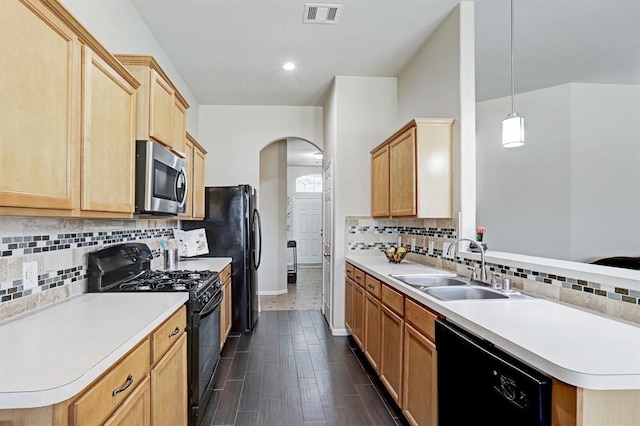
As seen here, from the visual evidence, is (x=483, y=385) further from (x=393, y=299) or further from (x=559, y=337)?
(x=393, y=299)

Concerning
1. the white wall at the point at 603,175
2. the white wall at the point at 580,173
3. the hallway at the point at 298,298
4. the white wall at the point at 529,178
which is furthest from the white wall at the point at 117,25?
the white wall at the point at 603,175

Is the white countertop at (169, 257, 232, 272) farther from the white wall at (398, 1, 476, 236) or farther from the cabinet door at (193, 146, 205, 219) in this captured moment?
the white wall at (398, 1, 476, 236)

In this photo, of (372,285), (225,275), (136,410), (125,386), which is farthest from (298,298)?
(125,386)

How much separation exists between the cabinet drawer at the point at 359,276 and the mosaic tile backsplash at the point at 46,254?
2030mm

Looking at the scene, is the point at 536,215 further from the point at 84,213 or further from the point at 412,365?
the point at 84,213

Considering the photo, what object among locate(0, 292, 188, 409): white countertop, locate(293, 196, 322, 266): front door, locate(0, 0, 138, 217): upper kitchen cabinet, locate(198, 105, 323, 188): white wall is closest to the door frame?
locate(198, 105, 323, 188): white wall

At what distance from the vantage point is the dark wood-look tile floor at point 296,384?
2.42 metres

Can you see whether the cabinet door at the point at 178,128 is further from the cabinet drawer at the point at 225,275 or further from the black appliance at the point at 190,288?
the cabinet drawer at the point at 225,275

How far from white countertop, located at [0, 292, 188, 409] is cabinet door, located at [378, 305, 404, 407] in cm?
136

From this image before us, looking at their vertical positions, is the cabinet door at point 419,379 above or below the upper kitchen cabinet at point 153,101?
below

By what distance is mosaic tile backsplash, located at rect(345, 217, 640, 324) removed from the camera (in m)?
1.50

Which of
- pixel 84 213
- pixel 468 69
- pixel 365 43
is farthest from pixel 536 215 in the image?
pixel 84 213

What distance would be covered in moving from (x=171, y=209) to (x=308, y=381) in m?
A: 1.74

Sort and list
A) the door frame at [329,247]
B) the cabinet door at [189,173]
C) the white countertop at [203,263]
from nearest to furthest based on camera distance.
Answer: the white countertop at [203,263], the cabinet door at [189,173], the door frame at [329,247]
